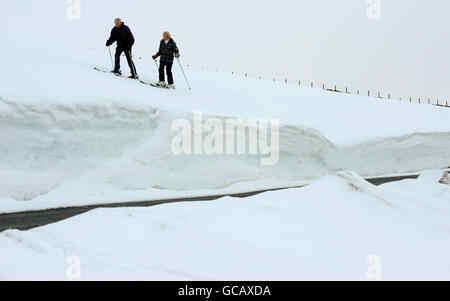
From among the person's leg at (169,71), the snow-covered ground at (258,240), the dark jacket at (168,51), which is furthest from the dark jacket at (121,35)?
the snow-covered ground at (258,240)

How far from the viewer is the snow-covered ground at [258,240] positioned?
12.8 feet

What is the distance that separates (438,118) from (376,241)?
69.7ft

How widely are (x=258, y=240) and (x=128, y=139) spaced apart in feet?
20.9

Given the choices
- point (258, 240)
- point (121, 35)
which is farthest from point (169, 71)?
point (258, 240)

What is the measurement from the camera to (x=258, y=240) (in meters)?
4.45

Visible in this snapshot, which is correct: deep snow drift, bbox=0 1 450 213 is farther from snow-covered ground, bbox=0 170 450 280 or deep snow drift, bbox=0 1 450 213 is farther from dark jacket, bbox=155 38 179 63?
snow-covered ground, bbox=0 170 450 280

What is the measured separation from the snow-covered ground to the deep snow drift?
9.69ft

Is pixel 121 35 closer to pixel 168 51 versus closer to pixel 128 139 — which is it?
pixel 168 51

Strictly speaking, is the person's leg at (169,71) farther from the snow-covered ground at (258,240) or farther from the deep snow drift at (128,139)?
the snow-covered ground at (258,240)

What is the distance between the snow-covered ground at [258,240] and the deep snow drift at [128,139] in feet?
9.69

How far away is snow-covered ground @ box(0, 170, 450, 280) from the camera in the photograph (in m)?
3.90

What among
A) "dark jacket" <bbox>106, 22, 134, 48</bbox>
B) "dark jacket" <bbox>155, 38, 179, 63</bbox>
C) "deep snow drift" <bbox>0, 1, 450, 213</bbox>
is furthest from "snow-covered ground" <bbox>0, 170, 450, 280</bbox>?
"dark jacket" <bbox>106, 22, 134, 48</bbox>

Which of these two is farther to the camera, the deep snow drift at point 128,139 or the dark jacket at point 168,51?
the dark jacket at point 168,51

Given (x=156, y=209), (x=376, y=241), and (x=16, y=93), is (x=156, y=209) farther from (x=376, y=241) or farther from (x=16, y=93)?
(x=16, y=93)
